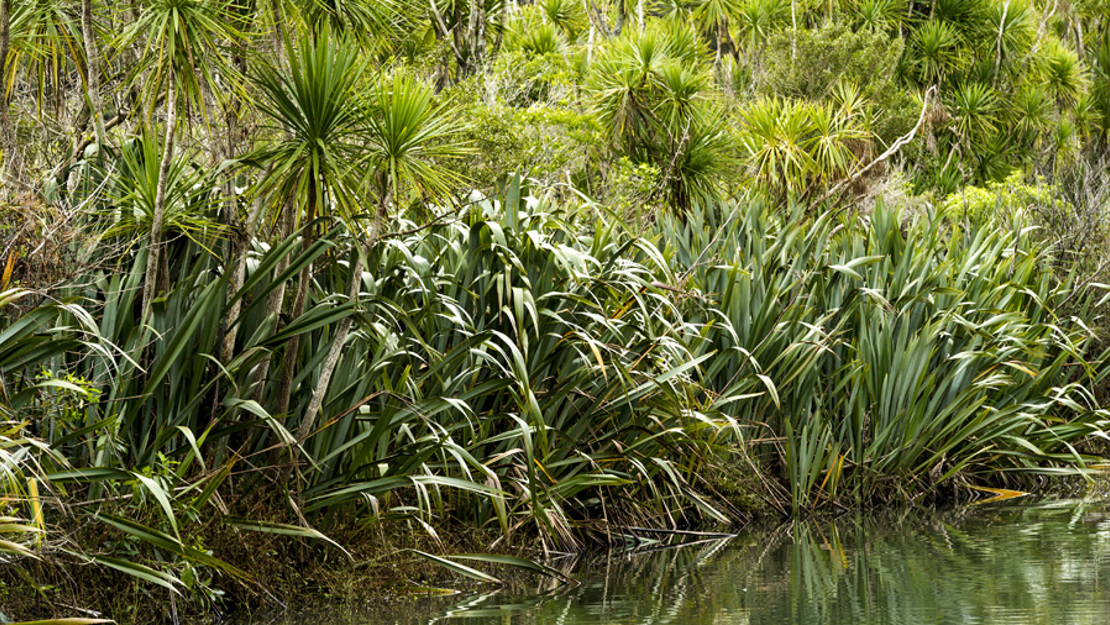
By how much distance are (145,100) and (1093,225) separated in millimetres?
8747

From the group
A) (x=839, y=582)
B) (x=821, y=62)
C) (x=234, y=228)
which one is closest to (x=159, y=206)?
(x=234, y=228)

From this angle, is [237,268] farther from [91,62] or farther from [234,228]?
[91,62]

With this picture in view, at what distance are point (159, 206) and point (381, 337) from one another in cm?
96

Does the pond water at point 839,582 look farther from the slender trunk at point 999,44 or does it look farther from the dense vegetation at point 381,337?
the slender trunk at point 999,44

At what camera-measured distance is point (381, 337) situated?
480 cm

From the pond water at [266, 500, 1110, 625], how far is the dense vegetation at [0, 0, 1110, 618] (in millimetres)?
371

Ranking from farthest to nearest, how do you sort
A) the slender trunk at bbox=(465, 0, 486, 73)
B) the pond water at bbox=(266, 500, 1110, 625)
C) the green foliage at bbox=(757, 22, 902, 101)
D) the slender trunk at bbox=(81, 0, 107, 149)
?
the green foliage at bbox=(757, 22, 902, 101) < the slender trunk at bbox=(465, 0, 486, 73) < the slender trunk at bbox=(81, 0, 107, 149) < the pond water at bbox=(266, 500, 1110, 625)

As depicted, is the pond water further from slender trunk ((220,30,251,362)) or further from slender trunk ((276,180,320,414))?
slender trunk ((220,30,251,362))

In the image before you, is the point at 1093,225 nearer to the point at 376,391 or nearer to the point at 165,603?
the point at 376,391

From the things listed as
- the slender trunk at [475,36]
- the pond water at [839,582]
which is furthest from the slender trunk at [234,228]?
the slender trunk at [475,36]

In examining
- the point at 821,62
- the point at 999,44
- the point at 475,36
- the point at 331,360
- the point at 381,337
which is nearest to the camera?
the point at 331,360

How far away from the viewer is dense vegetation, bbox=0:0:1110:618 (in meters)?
4.38

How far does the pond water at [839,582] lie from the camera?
13.7 ft

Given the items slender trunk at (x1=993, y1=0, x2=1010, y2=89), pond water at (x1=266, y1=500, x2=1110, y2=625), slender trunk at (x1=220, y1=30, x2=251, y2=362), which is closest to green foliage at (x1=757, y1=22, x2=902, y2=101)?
slender trunk at (x1=993, y1=0, x2=1010, y2=89)
